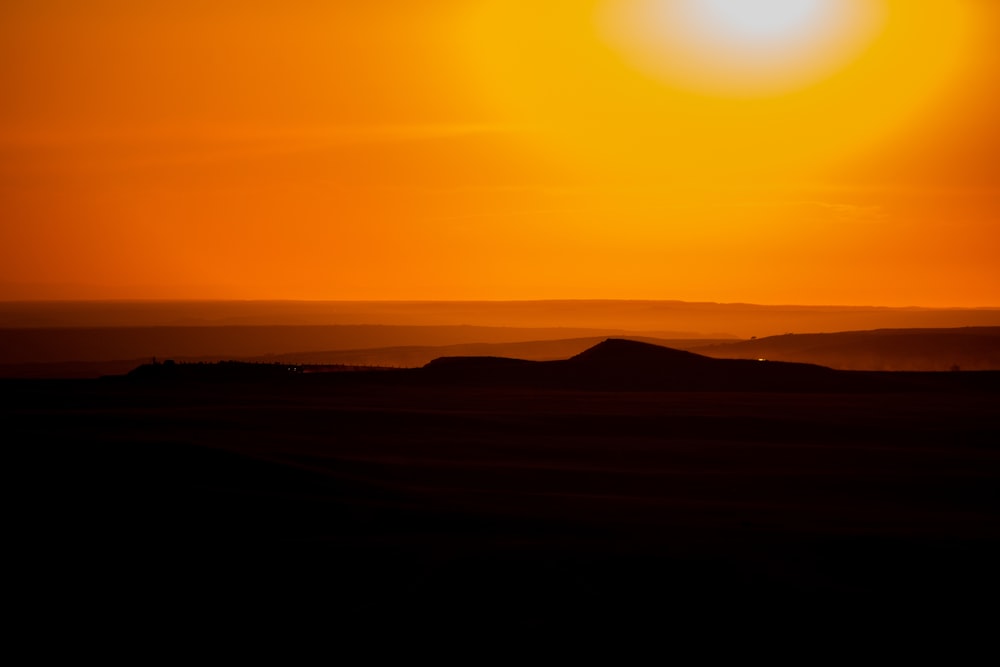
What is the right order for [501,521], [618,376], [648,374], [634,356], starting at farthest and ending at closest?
[634,356] < [648,374] < [618,376] < [501,521]

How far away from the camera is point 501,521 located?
13.6 metres

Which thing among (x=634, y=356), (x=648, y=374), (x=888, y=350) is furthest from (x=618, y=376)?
(x=888, y=350)

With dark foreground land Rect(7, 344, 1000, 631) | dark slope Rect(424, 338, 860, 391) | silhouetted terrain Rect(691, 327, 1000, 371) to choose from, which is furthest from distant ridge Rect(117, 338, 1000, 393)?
silhouetted terrain Rect(691, 327, 1000, 371)

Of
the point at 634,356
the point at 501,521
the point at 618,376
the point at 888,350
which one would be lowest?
the point at 501,521

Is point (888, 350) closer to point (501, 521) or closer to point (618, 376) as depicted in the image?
point (618, 376)

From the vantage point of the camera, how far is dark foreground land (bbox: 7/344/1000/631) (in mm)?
10055

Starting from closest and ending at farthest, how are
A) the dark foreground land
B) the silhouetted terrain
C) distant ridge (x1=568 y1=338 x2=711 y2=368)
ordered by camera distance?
the dark foreground land < distant ridge (x1=568 y1=338 x2=711 y2=368) < the silhouetted terrain

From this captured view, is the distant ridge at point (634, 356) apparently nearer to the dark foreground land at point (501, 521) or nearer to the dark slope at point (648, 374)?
the dark slope at point (648, 374)

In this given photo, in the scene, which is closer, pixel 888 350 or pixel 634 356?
pixel 634 356

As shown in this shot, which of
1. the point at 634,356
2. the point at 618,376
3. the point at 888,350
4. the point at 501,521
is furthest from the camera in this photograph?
the point at 888,350

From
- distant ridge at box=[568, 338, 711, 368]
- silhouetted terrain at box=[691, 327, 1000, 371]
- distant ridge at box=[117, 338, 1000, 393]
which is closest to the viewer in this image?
distant ridge at box=[117, 338, 1000, 393]

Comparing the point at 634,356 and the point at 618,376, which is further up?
the point at 634,356

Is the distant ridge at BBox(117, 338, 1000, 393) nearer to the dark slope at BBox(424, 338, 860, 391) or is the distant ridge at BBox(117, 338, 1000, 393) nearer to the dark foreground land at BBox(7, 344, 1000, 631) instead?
the dark slope at BBox(424, 338, 860, 391)

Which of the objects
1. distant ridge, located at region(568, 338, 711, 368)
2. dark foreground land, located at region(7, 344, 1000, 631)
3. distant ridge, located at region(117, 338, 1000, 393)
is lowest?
dark foreground land, located at region(7, 344, 1000, 631)
